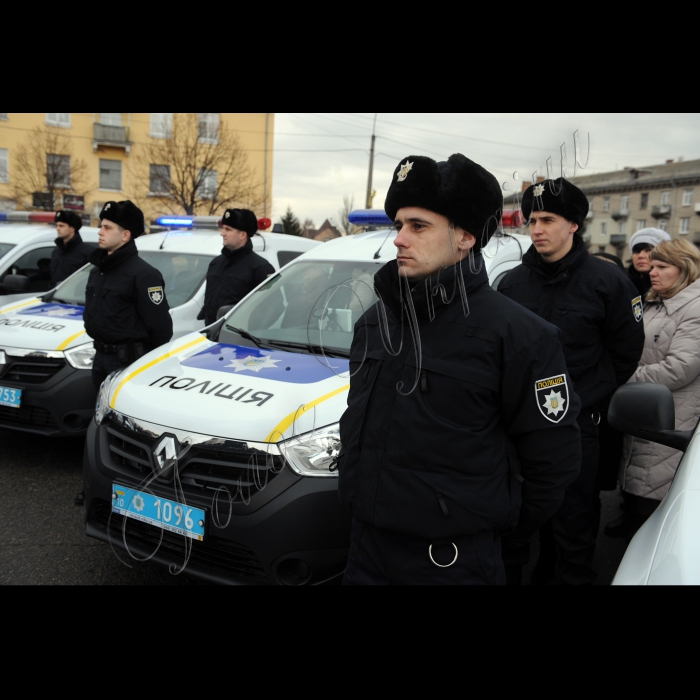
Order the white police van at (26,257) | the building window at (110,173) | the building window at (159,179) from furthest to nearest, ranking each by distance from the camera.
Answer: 1. the building window at (110,173)
2. the building window at (159,179)
3. the white police van at (26,257)

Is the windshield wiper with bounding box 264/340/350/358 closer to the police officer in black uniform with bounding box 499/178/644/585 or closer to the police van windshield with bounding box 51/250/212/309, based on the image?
the police officer in black uniform with bounding box 499/178/644/585

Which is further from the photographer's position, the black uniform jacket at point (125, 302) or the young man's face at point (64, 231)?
the young man's face at point (64, 231)

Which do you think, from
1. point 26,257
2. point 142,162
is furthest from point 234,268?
point 142,162

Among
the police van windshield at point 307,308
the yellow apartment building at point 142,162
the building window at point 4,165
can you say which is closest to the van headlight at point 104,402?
the police van windshield at point 307,308

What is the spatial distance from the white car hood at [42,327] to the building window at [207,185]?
1245cm

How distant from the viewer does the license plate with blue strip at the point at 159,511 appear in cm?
262

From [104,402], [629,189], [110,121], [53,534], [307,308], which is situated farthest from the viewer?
[110,121]

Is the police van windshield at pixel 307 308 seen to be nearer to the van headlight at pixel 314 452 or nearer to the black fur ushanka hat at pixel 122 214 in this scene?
the van headlight at pixel 314 452

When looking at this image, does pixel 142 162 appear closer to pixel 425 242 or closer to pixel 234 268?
pixel 234 268

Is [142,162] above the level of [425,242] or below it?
below

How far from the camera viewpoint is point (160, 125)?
972 inches

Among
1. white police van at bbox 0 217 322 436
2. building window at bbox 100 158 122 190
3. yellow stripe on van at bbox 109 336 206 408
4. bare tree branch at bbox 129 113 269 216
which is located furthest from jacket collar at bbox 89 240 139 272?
building window at bbox 100 158 122 190

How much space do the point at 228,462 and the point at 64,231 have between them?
5.22 m

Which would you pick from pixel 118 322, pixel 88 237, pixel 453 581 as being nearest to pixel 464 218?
pixel 453 581
